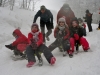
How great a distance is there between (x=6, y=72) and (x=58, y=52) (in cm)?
244

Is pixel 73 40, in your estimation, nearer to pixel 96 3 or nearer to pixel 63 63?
pixel 63 63

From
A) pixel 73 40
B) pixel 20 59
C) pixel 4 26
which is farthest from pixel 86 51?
pixel 4 26

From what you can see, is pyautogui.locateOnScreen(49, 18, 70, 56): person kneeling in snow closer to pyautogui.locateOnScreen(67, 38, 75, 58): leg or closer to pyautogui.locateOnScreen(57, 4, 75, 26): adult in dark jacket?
pyautogui.locateOnScreen(67, 38, 75, 58): leg

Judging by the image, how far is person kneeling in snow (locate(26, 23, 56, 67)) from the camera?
507 centimetres

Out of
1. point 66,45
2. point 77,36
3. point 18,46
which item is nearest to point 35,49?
point 18,46

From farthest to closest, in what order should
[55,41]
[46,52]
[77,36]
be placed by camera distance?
[55,41], [77,36], [46,52]

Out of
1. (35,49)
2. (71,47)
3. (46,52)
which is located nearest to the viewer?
(46,52)

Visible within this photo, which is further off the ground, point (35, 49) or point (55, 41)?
point (55, 41)

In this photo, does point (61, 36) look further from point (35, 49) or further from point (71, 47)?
point (35, 49)

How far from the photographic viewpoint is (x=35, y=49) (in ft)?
17.5

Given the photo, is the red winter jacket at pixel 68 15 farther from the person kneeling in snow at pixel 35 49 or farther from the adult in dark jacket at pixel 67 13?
the person kneeling in snow at pixel 35 49

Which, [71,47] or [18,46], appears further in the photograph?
[18,46]

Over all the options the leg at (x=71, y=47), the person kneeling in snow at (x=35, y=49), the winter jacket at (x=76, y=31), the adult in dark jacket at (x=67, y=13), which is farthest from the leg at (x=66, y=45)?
the adult in dark jacket at (x=67, y=13)

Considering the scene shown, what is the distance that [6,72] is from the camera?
5.03 metres
